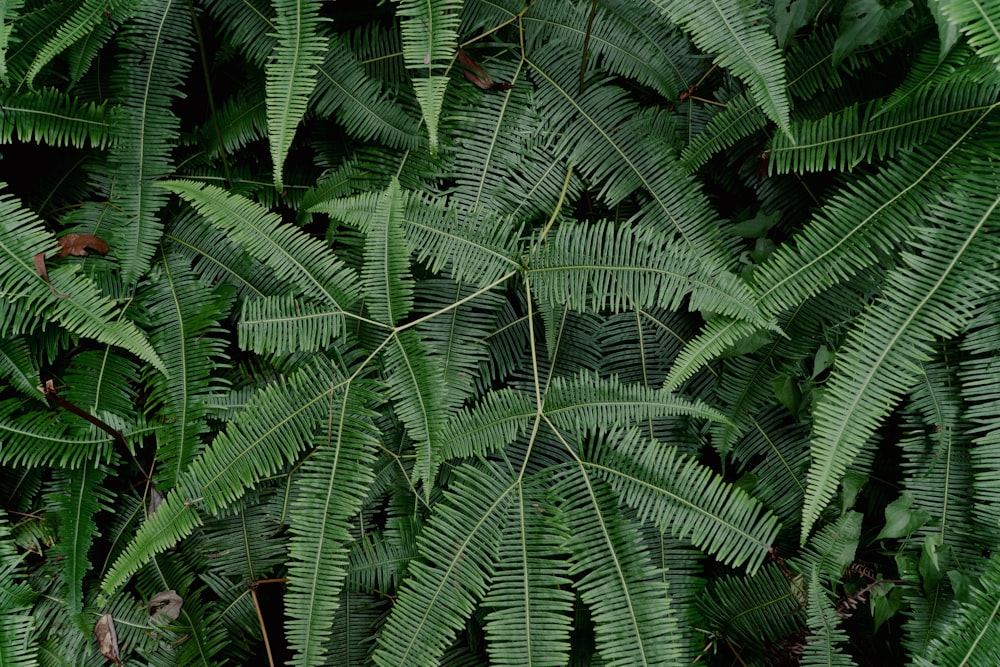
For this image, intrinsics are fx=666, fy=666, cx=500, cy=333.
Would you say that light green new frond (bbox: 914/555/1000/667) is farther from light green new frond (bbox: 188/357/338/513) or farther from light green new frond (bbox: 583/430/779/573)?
light green new frond (bbox: 188/357/338/513)

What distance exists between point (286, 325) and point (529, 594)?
903 mm

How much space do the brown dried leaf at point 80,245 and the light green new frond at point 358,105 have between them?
79cm

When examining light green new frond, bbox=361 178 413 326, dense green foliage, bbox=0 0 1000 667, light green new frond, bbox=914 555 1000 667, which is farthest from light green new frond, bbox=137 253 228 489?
light green new frond, bbox=914 555 1000 667

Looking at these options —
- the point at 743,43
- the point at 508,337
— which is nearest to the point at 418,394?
the point at 508,337

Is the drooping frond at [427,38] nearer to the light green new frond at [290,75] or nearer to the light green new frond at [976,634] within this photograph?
the light green new frond at [290,75]

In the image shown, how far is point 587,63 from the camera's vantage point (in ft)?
6.66

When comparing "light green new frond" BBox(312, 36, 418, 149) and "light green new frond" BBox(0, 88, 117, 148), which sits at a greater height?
"light green new frond" BBox(312, 36, 418, 149)

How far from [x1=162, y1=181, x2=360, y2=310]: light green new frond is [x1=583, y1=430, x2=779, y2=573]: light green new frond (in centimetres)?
81

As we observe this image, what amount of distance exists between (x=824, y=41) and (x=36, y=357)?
2.47m

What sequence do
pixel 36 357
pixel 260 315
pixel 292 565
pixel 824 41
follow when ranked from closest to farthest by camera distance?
pixel 292 565, pixel 260 315, pixel 824 41, pixel 36 357

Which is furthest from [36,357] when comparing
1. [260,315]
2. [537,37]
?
[537,37]

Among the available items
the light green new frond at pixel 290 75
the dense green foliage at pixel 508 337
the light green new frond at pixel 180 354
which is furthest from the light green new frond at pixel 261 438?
the light green new frond at pixel 290 75

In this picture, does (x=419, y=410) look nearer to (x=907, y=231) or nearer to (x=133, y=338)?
(x=133, y=338)

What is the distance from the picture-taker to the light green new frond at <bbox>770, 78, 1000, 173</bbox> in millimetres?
1670
